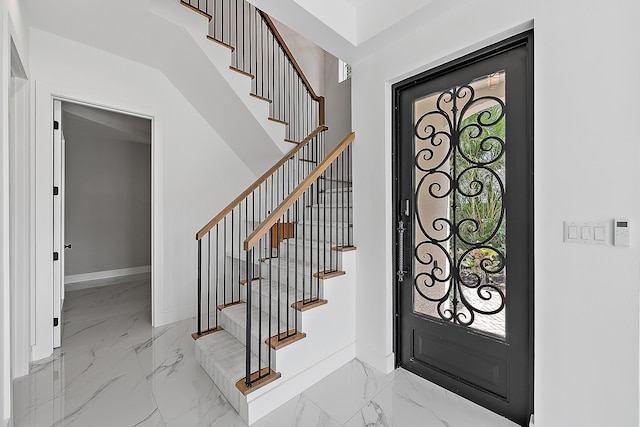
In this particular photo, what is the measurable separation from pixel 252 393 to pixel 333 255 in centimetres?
111

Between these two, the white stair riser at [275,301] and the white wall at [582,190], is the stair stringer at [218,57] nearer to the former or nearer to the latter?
the white stair riser at [275,301]

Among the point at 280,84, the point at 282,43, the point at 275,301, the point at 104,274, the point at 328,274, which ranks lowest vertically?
the point at 104,274

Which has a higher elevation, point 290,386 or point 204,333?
point 204,333

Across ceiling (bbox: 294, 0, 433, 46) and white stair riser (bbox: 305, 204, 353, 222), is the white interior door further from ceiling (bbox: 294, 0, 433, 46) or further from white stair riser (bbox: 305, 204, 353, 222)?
ceiling (bbox: 294, 0, 433, 46)

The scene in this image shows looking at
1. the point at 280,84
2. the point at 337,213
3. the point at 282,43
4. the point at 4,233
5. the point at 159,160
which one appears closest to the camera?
the point at 4,233

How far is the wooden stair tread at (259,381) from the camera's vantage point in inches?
65.0

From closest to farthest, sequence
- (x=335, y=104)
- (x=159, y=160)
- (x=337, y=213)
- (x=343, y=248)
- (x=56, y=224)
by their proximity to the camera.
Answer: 1. (x=343, y=248)
2. (x=56, y=224)
3. (x=337, y=213)
4. (x=159, y=160)
5. (x=335, y=104)

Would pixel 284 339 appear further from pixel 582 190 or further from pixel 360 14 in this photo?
pixel 360 14

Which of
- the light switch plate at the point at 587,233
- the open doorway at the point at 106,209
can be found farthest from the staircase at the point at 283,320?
the open doorway at the point at 106,209

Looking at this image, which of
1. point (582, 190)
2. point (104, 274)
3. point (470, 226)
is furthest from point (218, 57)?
point (104, 274)

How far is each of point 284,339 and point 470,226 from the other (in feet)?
4.64

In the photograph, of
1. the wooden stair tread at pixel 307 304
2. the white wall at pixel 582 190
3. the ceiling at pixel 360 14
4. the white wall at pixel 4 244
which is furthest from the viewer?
the wooden stair tread at pixel 307 304

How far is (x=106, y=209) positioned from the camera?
16.9 feet

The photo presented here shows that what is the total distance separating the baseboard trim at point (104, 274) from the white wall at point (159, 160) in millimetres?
2962
